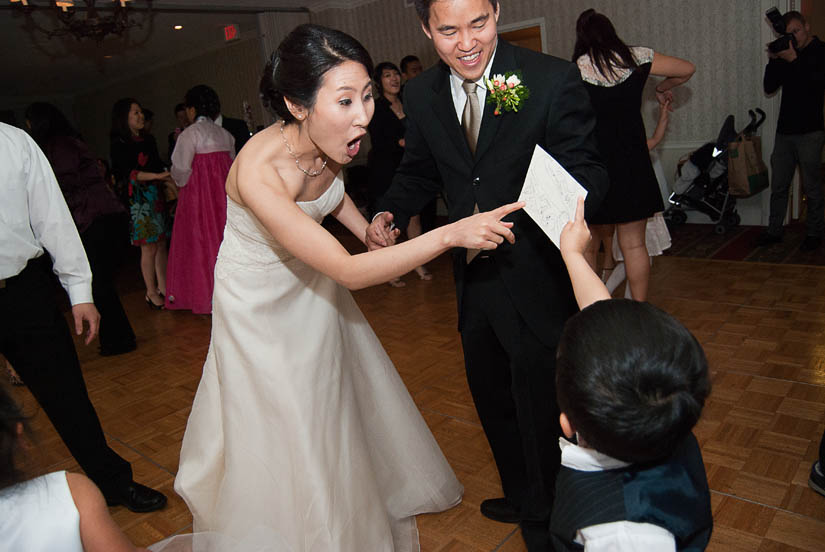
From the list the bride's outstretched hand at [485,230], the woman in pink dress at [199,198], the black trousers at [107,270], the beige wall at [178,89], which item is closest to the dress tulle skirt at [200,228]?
the woman in pink dress at [199,198]

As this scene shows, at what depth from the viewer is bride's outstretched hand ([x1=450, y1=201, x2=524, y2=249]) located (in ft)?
4.54

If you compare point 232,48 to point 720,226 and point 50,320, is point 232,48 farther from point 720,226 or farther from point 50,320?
point 50,320

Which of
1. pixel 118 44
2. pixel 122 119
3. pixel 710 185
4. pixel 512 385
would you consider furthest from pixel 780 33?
pixel 118 44

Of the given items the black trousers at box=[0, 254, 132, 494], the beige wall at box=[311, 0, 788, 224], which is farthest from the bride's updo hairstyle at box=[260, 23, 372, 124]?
the beige wall at box=[311, 0, 788, 224]

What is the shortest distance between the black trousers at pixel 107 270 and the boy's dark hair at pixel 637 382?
3770 millimetres

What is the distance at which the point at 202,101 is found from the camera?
15.9 feet

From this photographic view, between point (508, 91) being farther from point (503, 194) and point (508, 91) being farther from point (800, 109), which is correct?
point (800, 109)

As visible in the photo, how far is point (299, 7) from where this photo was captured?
8.94 m

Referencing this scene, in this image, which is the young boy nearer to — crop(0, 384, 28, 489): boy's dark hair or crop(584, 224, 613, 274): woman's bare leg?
crop(0, 384, 28, 489): boy's dark hair

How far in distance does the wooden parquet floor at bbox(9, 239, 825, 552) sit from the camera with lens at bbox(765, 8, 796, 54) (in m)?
1.65

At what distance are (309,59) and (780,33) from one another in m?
4.48

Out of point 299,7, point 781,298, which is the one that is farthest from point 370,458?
point 299,7

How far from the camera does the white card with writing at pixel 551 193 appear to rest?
138cm

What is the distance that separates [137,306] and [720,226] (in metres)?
5.28
